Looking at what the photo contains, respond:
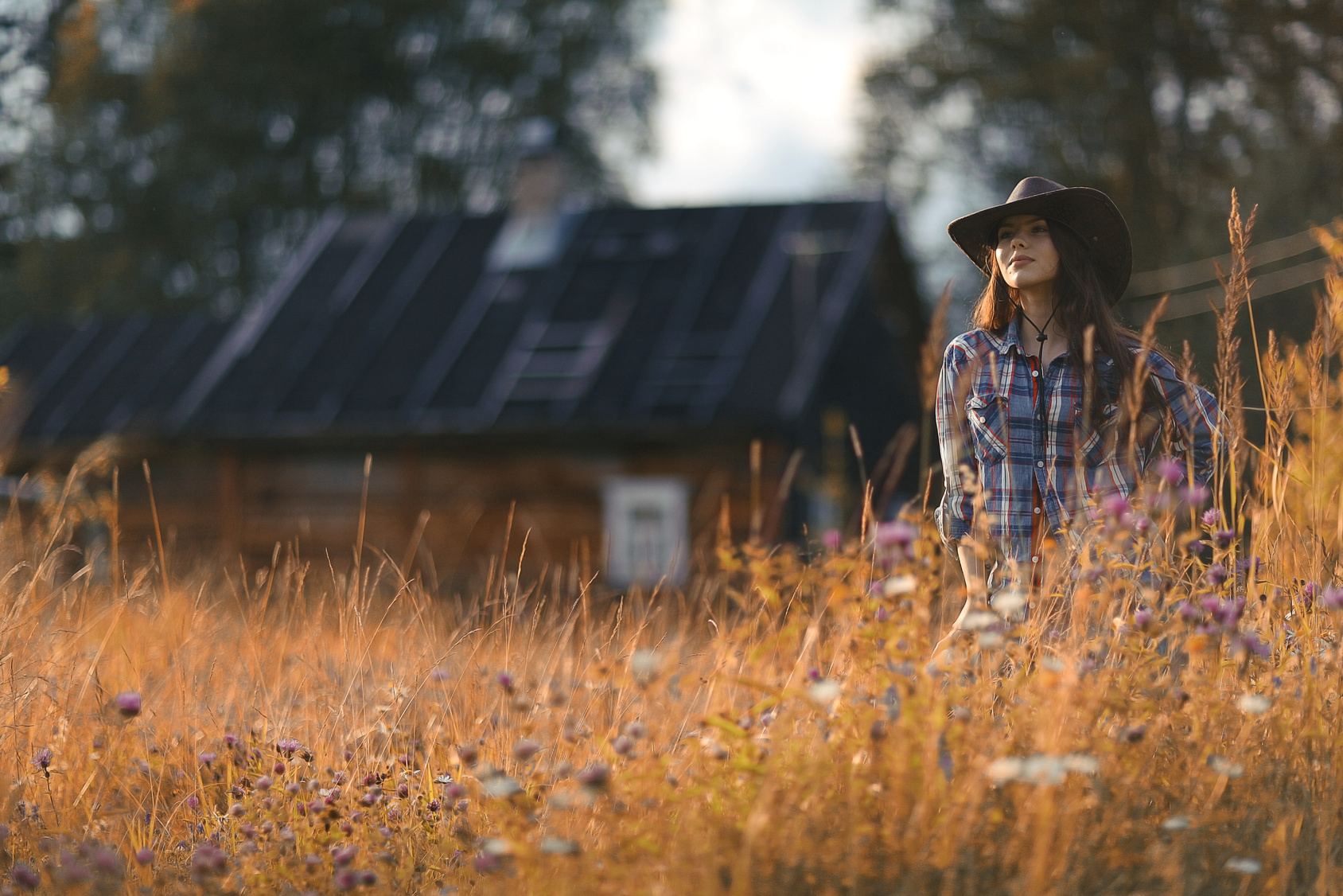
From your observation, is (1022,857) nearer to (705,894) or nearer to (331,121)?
(705,894)

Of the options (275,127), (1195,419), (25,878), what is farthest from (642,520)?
(275,127)

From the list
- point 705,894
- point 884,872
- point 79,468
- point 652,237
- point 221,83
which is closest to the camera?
point 705,894

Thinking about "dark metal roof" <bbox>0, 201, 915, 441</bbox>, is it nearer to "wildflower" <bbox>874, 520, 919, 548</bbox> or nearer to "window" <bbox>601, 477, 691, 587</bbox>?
"window" <bbox>601, 477, 691, 587</bbox>

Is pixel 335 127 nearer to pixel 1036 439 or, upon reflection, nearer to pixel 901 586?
pixel 1036 439

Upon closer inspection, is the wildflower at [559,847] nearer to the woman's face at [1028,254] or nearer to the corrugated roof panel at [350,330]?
the woman's face at [1028,254]

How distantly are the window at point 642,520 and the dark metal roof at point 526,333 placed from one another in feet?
2.40

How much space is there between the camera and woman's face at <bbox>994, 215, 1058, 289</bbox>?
2.96m

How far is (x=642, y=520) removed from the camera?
11703 mm

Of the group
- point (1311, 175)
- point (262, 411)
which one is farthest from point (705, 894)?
point (1311, 175)

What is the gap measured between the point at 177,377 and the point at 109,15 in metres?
13.2

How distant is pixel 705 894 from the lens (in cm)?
172

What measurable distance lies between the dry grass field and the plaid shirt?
0.13m

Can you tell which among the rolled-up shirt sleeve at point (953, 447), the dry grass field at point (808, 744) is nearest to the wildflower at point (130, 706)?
the dry grass field at point (808, 744)

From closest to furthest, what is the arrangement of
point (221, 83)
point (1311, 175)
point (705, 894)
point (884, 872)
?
point (705, 894) → point (884, 872) → point (1311, 175) → point (221, 83)
